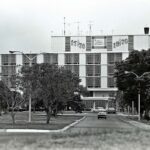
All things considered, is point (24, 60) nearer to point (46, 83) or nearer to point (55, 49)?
point (55, 49)

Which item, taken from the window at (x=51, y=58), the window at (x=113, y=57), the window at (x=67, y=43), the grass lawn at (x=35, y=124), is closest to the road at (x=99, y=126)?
the grass lawn at (x=35, y=124)

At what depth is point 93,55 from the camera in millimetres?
170375

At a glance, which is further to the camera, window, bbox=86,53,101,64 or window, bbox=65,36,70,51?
window, bbox=65,36,70,51

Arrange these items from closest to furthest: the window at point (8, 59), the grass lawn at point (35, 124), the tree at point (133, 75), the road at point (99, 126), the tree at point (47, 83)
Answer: the grass lawn at point (35, 124)
the road at point (99, 126)
the tree at point (47, 83)
the tree at point (133, 75)
the window at point (8, 59)

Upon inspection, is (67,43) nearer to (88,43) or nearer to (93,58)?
(88,43)

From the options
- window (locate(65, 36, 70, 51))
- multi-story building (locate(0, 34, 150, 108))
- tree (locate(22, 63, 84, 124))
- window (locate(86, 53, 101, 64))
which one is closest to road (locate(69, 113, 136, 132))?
tree (locate(22, 63, 84, 124))

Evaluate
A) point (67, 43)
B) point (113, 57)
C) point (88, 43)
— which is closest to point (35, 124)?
point (113, 57)

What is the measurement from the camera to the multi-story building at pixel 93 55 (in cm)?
16950

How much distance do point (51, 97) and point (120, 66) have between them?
33076 mm

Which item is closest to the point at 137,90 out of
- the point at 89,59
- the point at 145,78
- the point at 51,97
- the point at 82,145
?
the point at 145,78

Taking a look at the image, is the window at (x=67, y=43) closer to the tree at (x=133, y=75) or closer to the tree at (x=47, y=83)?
the tree at (x=133, y=75)

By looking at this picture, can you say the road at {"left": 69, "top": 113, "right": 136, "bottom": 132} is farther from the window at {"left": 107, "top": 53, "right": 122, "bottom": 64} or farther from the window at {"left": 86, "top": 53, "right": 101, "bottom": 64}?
the window at {"left": 86, "top": 53, "right": 101, "bottom": 64}

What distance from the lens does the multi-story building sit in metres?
170

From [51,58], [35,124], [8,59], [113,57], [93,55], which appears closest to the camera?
[35,124]
